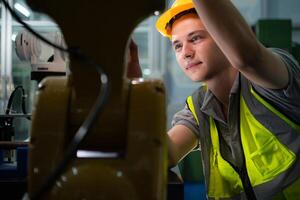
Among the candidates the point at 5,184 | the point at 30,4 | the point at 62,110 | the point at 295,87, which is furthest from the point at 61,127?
the point at 5,184

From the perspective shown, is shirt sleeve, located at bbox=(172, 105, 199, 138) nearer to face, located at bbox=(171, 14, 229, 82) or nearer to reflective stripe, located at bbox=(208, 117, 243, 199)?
reflective stripe, located at bbox=(208, 117, 243, 199)

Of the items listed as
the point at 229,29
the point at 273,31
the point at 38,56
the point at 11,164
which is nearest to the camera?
the point at 229,29

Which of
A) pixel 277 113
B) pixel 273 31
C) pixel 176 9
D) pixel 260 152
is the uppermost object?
A: pixel 273 31

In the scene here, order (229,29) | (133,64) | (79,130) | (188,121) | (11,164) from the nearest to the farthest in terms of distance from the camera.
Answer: (79,130) → (133,64) → (229,29) → (188,121) → (11,164)

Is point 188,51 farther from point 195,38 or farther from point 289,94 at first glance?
point 289,94

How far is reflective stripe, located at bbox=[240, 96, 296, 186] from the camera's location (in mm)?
1101

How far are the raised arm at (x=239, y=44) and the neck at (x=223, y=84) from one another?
0.19 metres

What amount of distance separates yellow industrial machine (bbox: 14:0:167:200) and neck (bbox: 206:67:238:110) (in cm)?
67

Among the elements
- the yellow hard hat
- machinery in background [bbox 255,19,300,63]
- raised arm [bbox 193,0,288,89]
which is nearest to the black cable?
raised arm [bbox 193,0,288,89]

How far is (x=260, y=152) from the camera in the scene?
3.64 ft

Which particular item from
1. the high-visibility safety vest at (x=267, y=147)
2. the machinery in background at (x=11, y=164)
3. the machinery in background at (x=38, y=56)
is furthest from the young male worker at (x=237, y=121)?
the machinery in background at (x=38, y=56)

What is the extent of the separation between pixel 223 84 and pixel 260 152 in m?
0.23

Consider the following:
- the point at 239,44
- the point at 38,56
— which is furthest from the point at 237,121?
the point at 38,56

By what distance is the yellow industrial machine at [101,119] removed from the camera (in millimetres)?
479
